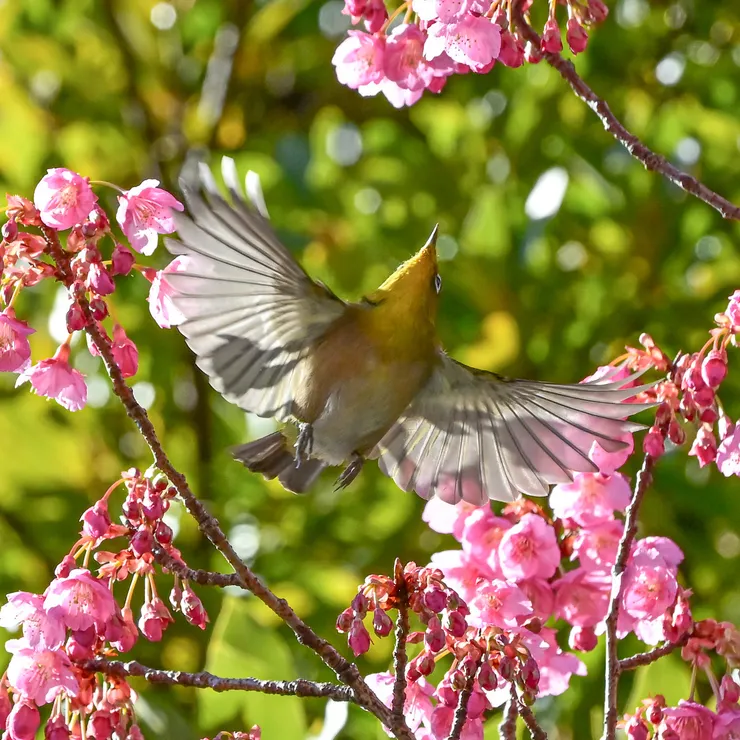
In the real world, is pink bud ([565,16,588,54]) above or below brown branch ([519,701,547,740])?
above

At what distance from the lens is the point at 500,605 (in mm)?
1857

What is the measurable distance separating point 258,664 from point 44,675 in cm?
65

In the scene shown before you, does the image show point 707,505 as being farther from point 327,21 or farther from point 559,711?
point 327,21

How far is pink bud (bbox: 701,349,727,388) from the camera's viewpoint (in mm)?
1772

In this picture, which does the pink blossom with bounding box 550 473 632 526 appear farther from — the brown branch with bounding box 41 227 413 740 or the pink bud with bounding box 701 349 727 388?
the brown branch with bounding box 41 227 413 740

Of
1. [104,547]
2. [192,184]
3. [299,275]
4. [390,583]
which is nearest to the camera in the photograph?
[390,583]

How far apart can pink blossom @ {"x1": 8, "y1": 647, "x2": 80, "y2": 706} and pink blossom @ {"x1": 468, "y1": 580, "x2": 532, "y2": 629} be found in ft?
1.94

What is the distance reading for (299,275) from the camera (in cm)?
202

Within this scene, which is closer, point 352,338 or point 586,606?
point 586,606

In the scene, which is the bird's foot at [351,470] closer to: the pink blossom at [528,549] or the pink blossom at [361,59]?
the pink blossom at [528,549]

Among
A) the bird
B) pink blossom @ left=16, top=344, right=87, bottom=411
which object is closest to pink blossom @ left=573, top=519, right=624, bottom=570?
the bird

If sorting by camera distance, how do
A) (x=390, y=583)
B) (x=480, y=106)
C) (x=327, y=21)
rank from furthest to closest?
(x=327, y=21), (x=480, y=106), (x=390, y=583)

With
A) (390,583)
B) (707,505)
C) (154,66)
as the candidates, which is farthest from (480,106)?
(390,583)

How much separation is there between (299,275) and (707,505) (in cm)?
160
